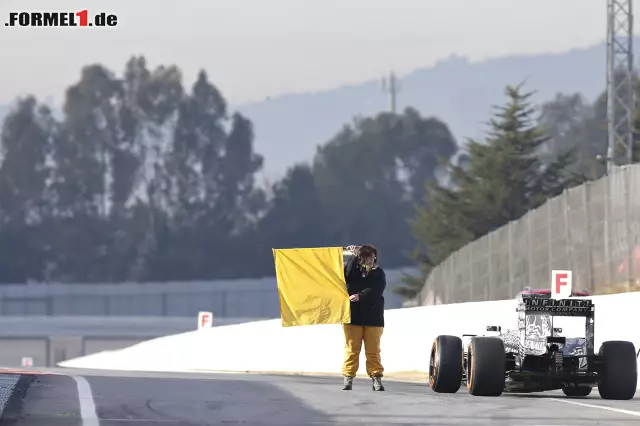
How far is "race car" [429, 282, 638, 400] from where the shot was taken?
18.3 m

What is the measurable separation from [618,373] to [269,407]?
16.0ft

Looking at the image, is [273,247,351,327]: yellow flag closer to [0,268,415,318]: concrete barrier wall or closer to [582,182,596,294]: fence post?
[582,182,596,294]: fence post

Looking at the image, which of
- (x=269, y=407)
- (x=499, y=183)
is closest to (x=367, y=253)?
(x=269, y=407)

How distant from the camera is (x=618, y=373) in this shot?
731 inches

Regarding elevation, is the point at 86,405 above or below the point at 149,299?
below

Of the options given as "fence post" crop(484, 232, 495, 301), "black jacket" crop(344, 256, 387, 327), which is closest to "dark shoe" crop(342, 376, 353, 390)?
"black jacket" crop(344, 256, 387, 327)

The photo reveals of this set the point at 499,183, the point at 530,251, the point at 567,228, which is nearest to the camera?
the point at 567,228

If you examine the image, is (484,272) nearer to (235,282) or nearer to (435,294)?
(435,294)

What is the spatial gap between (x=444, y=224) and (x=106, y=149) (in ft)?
229

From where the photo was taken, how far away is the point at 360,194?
563ft

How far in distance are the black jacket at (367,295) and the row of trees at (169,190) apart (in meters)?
127

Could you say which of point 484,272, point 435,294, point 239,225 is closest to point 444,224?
point 435,294

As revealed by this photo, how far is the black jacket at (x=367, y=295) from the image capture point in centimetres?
1948

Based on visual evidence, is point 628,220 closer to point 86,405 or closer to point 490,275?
point 490,275
